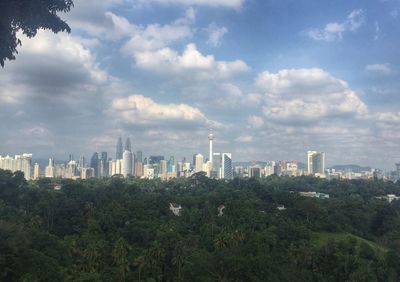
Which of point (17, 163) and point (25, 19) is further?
point (17, 163)

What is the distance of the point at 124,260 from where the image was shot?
36531 mm

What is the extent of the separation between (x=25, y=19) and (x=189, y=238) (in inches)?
1333

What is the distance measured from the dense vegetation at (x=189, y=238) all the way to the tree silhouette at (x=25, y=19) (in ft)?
47.2

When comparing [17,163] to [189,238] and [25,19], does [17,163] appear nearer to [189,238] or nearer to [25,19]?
[189,238]

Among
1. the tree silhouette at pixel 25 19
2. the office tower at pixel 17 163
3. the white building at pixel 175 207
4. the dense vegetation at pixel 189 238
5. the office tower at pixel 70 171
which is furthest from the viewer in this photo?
the office tower at pixel 70 171

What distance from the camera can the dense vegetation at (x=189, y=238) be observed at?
2930cm

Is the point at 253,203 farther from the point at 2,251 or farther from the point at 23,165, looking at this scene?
the point at 23,165

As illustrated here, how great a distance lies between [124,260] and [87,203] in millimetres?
24449

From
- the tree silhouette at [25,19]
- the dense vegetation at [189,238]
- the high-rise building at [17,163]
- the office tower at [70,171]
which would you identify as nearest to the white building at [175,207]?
the dense vegetation at [189,238]

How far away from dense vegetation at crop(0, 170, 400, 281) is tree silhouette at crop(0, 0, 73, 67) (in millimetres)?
14387

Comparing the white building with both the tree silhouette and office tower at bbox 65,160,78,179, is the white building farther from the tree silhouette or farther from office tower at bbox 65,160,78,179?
office tower at bbox 65,160,78,179

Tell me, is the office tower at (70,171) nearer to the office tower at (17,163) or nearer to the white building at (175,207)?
the office tower at (17,163)

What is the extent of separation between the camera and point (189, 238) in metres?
44.6

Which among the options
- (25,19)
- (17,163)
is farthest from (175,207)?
(17,163)
